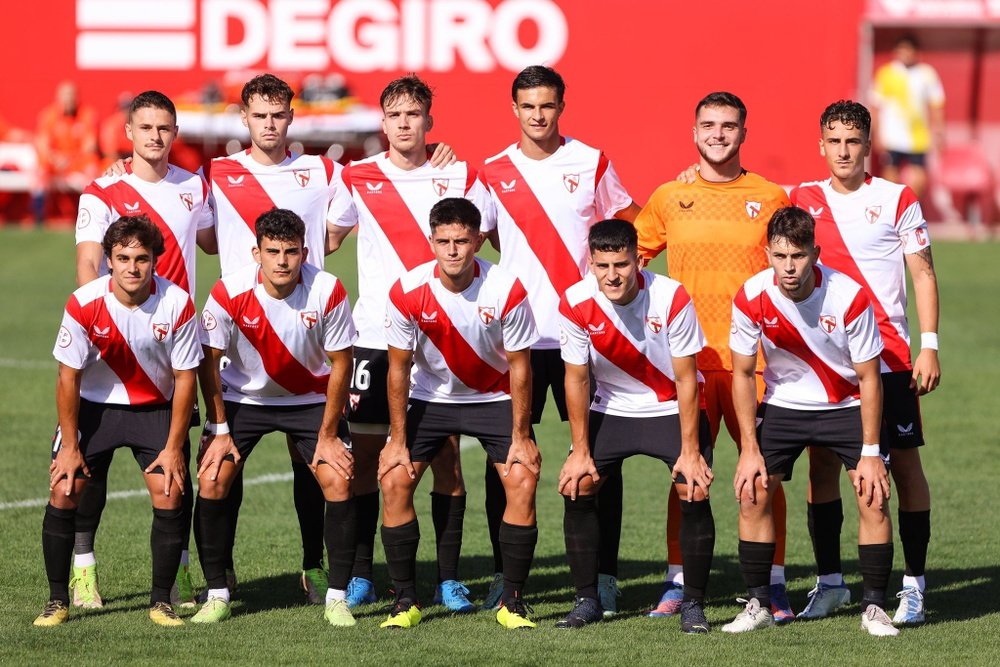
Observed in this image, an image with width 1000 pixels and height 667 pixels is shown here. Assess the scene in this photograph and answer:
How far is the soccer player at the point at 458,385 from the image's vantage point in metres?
6.86

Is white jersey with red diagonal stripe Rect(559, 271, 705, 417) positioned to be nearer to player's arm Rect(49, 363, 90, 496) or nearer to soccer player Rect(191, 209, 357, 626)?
soccer player Rect(191, 209, 357, 626)

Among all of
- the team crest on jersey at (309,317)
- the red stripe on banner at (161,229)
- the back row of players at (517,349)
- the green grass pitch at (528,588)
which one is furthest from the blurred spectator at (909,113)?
the team crest on jersey at (309,317)

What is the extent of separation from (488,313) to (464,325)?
0.43 feet

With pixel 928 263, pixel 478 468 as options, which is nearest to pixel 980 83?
pixel 478 468

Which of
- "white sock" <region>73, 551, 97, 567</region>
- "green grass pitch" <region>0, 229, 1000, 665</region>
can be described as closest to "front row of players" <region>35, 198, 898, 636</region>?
"green grass pitch" <region>0, 229, 1000, 665</region>

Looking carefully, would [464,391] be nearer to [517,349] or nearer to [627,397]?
[517,349]

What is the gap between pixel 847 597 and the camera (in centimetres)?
731

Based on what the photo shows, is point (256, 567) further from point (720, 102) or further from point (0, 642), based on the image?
point (720, 102)

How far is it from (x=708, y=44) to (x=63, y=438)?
16.8 m

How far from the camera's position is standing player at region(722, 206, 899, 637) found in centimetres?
665

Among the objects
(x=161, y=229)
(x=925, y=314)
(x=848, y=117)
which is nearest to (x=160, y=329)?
(x=161, y=229)

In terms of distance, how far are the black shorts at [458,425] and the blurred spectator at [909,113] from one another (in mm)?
15039

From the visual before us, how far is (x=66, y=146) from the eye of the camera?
21.7m

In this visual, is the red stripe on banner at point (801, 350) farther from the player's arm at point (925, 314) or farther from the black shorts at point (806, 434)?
the player's arm at point (925, 314)
